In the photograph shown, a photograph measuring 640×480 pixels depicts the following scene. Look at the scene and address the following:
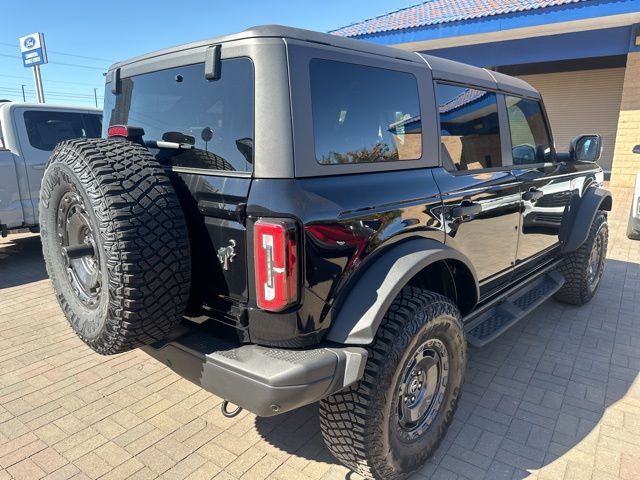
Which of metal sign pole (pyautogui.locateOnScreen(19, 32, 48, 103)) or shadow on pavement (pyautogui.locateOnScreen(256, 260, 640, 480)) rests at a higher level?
metal sign pole (pyautogui.locateOnScreen(19, 32, 48, 103))

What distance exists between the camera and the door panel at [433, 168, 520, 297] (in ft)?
8.41

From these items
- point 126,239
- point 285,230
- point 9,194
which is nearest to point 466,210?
point 285,230

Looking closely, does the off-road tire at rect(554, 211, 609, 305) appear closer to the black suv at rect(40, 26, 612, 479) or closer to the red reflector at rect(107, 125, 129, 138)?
the black suv at rect(40, 26, 612, 479)

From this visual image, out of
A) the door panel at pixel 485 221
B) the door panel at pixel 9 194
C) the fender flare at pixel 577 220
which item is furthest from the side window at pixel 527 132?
the door panel at pixel 9 194

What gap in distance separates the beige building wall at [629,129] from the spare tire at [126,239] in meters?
11.2

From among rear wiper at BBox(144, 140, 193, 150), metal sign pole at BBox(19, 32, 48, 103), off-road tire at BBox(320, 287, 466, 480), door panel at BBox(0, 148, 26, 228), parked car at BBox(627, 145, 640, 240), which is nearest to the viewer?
off-road tire at BBox(320, 287, 466, 480)

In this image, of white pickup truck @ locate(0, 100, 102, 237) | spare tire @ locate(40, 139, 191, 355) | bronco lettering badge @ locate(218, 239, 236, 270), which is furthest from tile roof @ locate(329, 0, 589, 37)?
bronco lettering badge @ locate(218, 239, 236, 270)

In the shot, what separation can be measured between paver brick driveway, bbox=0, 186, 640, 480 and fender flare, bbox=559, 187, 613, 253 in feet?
2.56

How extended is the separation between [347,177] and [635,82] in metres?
10.9

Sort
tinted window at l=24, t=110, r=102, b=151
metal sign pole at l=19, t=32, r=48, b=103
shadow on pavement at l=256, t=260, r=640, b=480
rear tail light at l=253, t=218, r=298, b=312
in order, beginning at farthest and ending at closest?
1. metal sign pole at l=19, t=32, r=48, b=103
2. tinted window at l=24, t=110, r=102, b=151
3. shadow on pavement at l=256, t=260, r=640, b=480
4. rear tail light at l=253, t=218, r=298, b=312

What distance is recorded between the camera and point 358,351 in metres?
1.91

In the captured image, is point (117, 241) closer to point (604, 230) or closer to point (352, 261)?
point (352, 261)

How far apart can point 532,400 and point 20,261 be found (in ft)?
20.6

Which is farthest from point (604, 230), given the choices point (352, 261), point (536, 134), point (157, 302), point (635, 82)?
point (635, 82)
